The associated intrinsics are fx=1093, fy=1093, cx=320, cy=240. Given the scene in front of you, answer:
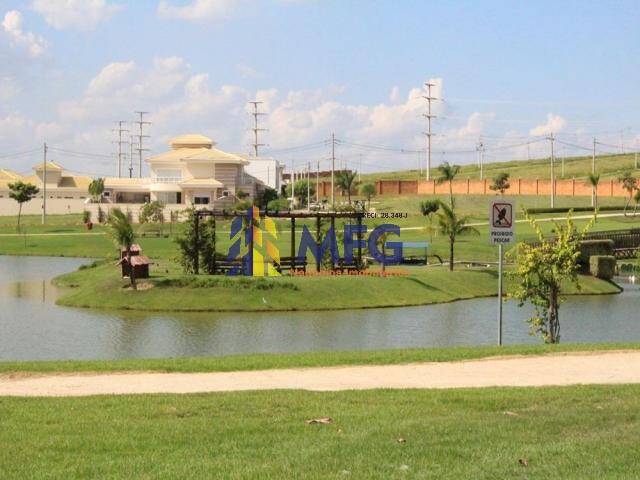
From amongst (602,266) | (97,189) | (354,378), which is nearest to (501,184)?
(97,189)

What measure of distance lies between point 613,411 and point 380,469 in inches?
189

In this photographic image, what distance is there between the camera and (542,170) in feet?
575

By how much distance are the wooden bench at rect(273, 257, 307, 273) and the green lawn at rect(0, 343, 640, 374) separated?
31.5 metres

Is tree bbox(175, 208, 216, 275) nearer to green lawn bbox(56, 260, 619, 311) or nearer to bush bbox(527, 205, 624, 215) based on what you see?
green lawn bbox(56, 260, 619, 311)

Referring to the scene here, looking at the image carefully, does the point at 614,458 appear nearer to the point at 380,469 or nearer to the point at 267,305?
the point at 380,469

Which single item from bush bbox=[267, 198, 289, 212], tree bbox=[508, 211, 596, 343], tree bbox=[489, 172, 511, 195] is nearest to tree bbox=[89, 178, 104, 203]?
bush bbox=[267, 198, 289, 212]

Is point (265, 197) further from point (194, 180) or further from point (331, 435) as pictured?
point (331, 435)

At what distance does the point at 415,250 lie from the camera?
234ft

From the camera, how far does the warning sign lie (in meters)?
24.8

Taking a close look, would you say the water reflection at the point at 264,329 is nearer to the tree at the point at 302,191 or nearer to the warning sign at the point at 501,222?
the warning sign at the point at 501,222

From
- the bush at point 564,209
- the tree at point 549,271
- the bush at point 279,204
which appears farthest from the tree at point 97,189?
the tree at point 549,271

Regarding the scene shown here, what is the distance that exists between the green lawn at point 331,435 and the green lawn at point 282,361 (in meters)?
4.05

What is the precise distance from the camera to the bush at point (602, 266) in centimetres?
6281

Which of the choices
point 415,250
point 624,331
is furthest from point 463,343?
point 415,250
